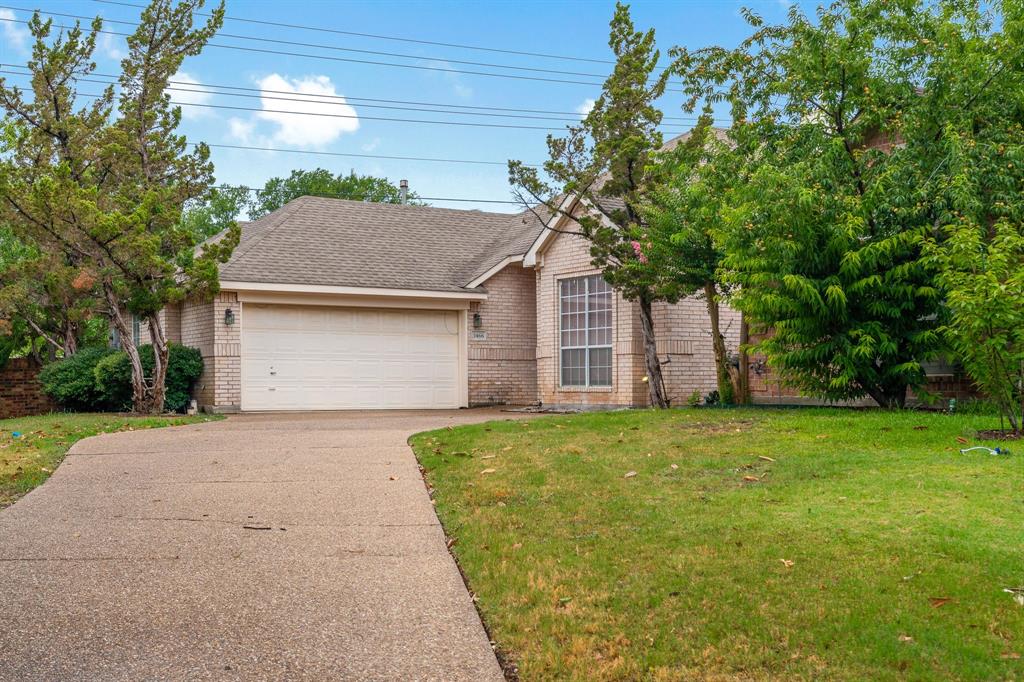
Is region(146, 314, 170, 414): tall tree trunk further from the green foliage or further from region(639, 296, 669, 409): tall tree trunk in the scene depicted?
the green foliage

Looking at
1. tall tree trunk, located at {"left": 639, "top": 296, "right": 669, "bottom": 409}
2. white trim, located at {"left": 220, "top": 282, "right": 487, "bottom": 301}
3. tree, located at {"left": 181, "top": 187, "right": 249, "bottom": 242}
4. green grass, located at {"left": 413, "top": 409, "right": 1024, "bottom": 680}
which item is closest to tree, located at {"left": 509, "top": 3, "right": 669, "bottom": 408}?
tall tree trunk, located at {"left": 639, "top": 296, "right": 669, "bottom": 409}

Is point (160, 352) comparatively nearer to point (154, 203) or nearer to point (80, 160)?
point (154, 203)

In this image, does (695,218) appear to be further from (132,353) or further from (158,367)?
(132,353)

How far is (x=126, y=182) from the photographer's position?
17.9 m

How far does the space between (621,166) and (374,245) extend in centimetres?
744

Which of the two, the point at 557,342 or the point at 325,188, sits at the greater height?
the point at 325,188

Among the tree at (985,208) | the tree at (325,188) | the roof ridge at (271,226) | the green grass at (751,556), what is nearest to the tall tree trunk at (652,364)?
the tree at (985,208)

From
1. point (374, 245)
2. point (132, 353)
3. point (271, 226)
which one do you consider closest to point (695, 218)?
point (374, 245)

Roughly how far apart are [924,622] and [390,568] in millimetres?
3253

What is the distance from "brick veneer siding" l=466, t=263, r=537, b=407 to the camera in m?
21.3

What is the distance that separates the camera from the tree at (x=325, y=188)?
145ft

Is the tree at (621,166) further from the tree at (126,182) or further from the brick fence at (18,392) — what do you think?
the brick fence at (18,392)

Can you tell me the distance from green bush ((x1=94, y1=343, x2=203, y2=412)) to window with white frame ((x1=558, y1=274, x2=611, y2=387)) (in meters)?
7.60

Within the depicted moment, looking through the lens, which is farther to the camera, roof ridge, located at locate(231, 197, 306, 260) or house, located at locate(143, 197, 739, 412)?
roof ridge, located at locate(231, 197, 306, 260)
